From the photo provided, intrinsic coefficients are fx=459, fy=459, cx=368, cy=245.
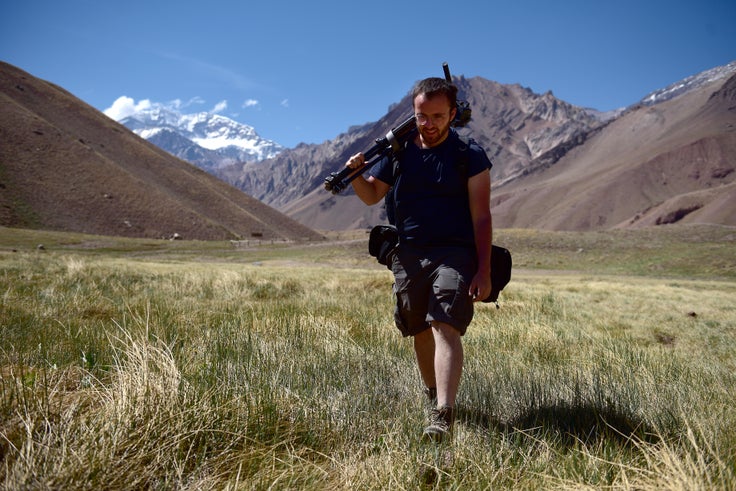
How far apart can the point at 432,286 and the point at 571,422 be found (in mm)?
1124

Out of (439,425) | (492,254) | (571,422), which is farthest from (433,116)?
(571,422)

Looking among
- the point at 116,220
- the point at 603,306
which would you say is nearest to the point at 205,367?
the point at 603,306

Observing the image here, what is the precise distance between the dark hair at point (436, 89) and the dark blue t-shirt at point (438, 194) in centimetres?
25

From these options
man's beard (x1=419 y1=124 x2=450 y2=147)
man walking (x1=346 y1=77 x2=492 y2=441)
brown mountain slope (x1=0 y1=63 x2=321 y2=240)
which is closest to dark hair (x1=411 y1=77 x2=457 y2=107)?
man walking (x1=346 y1=77 x2=492 y2=441)

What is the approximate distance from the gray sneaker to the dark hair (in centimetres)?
185

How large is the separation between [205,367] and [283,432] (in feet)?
3.01

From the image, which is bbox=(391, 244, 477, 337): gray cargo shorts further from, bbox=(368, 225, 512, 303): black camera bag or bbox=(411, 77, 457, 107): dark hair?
bbox=(411, 77, 457, 107): dark hair

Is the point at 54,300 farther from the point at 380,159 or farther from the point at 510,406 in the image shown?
the point at 510,406

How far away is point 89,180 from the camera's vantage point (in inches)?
3142

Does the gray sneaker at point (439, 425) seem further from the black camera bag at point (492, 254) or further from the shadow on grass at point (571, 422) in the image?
the black camera bag at point (492, 254)

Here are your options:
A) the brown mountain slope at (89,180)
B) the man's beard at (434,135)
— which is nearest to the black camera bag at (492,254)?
the man's beard at (434,135)

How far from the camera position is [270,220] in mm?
121438

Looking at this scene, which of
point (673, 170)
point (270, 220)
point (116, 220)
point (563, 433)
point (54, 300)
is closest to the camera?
point (563, 433)

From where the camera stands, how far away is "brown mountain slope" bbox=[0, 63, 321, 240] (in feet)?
236
